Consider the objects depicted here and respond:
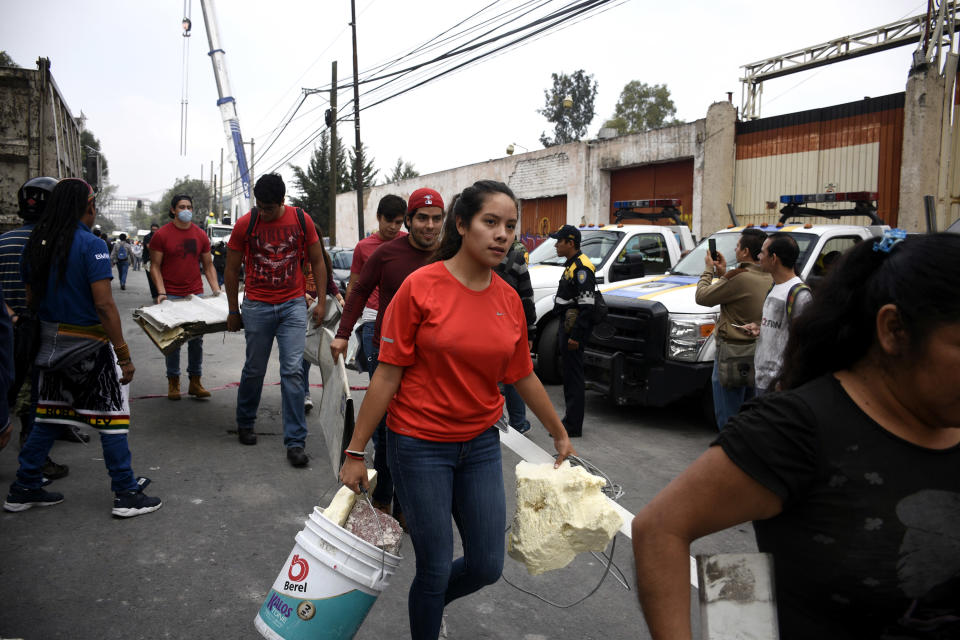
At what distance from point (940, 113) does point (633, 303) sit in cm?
1096

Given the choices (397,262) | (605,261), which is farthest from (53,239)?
(605,261)

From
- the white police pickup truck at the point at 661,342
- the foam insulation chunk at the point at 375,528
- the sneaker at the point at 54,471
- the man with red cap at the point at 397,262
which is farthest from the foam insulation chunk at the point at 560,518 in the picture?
the white police pickup truck at the point at 661,342

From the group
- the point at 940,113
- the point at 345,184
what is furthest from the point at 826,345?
the point at 345,184

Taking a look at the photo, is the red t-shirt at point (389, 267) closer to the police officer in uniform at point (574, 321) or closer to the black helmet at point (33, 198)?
the black helmet at point (33, 198)

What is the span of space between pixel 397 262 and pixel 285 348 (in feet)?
6.02

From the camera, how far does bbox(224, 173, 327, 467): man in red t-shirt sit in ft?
17.6

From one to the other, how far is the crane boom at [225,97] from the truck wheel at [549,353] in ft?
109

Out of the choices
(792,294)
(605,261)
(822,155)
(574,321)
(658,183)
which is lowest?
(574,321)

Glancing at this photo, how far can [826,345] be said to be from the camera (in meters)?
1.39

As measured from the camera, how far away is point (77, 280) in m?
4.09

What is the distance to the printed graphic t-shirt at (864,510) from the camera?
1.24 m

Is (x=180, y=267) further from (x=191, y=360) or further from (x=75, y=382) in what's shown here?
(x=75, y=382)

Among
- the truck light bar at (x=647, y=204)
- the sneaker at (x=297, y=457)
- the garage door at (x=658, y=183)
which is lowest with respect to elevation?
the sneaker at (x=297, y=457)

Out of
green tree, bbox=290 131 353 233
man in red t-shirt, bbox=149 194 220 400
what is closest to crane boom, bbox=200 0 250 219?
green tree, bbox=290 131 353 233
